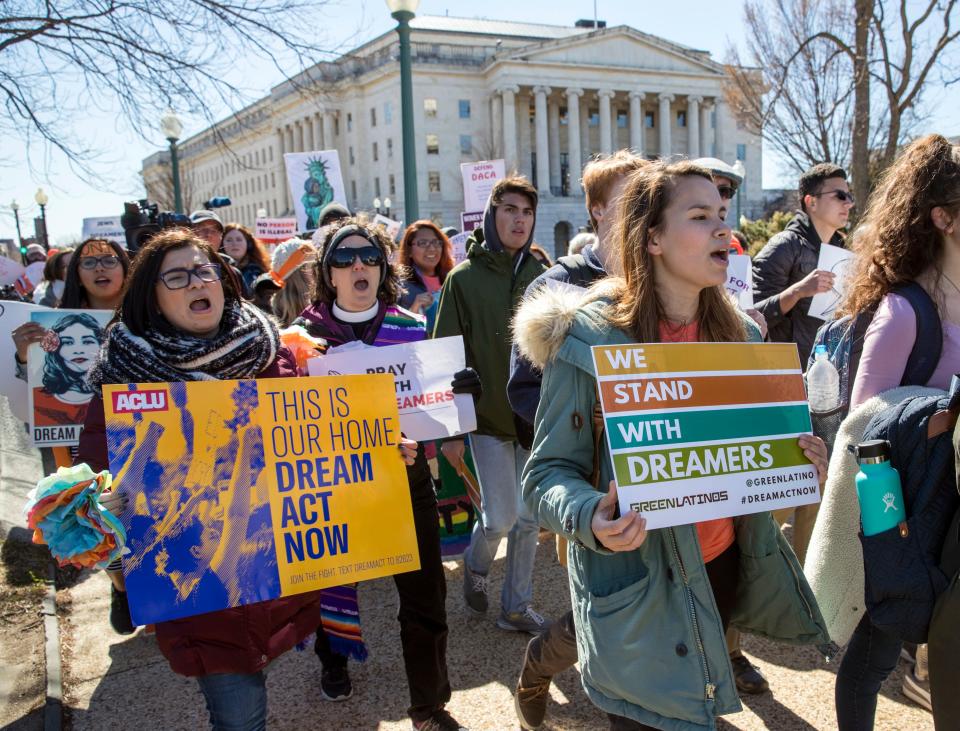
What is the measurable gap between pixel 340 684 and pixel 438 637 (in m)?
0.84

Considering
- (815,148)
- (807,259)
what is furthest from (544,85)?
(807,259)

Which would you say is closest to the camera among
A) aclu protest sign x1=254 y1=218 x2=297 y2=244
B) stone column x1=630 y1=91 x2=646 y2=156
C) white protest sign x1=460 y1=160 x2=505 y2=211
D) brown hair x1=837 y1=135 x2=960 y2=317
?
brown hair x1=837 y1=135 x2=960 y2=317

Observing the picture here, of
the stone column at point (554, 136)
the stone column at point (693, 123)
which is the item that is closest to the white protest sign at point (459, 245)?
the stone column at point (554, 136)

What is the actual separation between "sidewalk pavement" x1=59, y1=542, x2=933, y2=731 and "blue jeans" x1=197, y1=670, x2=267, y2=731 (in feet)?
3.77

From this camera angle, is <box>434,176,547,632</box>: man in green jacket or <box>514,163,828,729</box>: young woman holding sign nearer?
<box>514,163,828,729</box>: young woman holding sign

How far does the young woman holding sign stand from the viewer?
2137mm

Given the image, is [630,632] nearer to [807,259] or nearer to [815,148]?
[807,259]

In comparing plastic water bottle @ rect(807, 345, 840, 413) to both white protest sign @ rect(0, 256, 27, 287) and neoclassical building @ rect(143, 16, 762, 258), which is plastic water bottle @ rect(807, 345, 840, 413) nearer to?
white protest sign @ rect(0, 256, 27, 287)

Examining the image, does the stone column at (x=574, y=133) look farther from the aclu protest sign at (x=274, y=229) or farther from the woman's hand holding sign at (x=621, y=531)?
the woman's hand holding sign at (x=621, y=531)

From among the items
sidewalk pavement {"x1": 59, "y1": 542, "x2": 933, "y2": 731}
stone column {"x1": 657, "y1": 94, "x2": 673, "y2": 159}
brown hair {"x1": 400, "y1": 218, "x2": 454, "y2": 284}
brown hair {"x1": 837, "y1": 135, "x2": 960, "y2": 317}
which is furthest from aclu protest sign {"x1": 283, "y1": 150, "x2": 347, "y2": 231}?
stone column {"x1": 657, "y1": 94, "x2": 673, "y2": 159}

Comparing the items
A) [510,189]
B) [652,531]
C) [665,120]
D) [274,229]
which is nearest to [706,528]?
[652,531]

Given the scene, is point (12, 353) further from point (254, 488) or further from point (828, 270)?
point (828, 270)

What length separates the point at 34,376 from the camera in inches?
181

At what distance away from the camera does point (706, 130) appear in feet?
259
